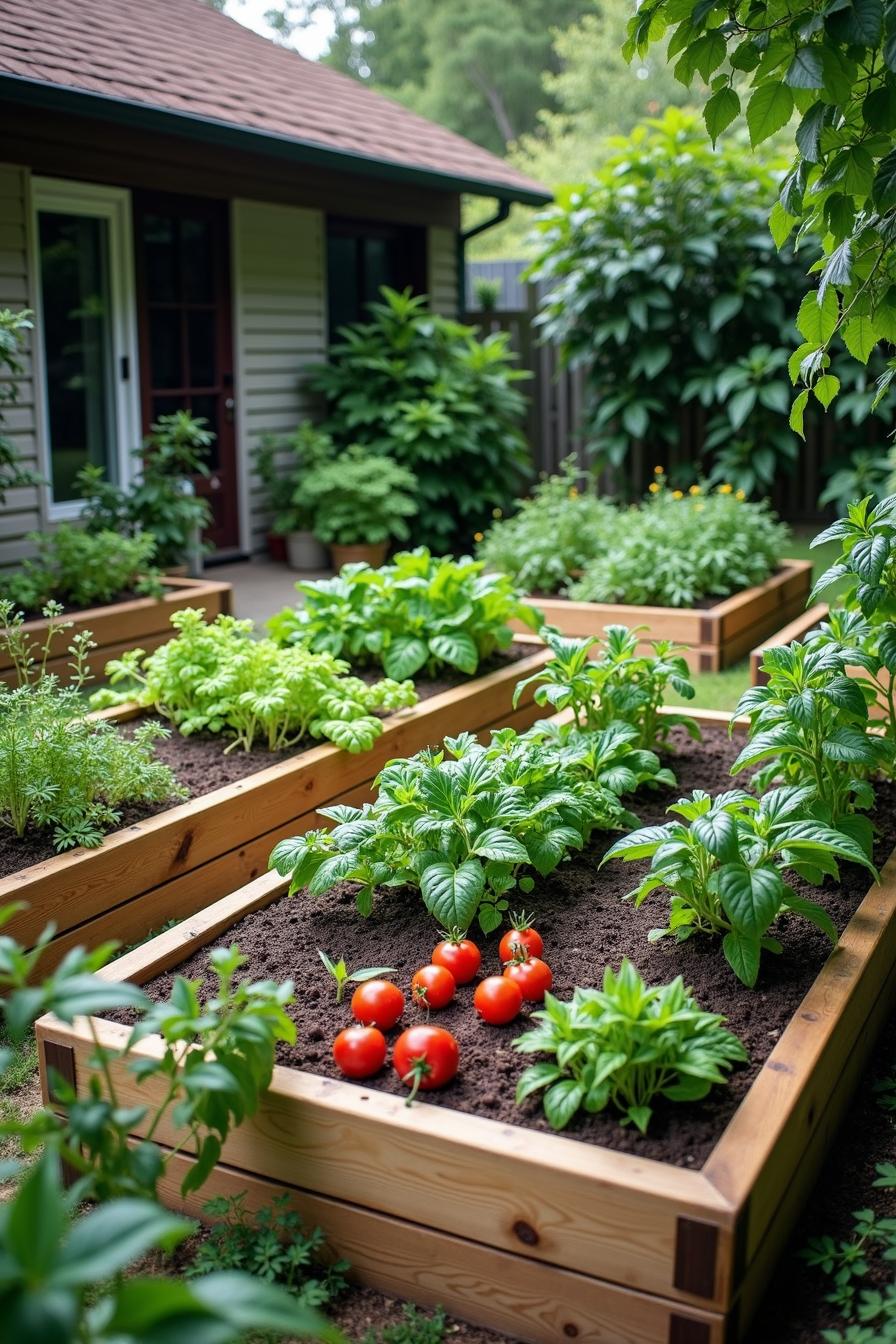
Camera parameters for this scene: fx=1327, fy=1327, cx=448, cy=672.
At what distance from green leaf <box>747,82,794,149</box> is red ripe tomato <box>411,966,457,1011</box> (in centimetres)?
167

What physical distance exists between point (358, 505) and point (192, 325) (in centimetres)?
160

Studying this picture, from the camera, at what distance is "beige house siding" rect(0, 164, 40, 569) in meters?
6.89

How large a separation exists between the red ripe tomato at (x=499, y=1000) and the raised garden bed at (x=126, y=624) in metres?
3.43

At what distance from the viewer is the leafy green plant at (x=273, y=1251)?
214cm

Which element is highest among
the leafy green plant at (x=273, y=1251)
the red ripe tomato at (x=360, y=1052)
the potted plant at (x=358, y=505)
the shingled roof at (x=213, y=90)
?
Answer: the shingled roof at (x=213, y=90)

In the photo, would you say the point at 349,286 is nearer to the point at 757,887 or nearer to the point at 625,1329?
the point at 757,887

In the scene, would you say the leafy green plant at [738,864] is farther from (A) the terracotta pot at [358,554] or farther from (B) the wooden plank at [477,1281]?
(A) the terracotta pot at [358,554]

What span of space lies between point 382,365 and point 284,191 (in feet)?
4.22

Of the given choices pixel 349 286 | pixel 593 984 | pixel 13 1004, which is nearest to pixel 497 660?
pixel 593 984

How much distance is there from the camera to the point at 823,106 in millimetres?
2523

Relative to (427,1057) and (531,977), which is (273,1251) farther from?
(531,977)

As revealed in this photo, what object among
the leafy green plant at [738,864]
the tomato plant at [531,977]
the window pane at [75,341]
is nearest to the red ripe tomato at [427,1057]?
the tomato plant at [531,977]

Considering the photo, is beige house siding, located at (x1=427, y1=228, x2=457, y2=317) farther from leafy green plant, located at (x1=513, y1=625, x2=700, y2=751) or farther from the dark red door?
leafy green plant, located at (x1=513, y1=625, x2=700, y2=751)

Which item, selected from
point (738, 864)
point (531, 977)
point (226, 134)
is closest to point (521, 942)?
point (531, 977)
